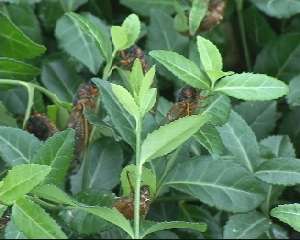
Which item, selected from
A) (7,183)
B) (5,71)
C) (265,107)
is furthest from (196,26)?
(7,183)

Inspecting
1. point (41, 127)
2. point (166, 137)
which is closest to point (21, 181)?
point (166, 137)

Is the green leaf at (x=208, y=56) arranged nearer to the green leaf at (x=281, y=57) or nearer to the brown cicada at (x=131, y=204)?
the brown cicada at (x=131, y=204)

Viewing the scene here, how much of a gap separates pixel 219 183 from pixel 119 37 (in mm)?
212

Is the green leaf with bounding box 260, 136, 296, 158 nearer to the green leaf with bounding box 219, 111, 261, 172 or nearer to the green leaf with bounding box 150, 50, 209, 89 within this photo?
the green leaf with bounding box 219, 111, 261, 172

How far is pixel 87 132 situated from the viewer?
0.86 m

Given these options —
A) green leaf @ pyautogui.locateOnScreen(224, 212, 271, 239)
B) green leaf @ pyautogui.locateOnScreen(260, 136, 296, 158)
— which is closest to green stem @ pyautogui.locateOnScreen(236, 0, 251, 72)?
green leaf @ pyautogui.locateOnScreen(260, 136, 296, 158)

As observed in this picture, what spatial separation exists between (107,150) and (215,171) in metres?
0.15

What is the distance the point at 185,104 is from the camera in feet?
2.52

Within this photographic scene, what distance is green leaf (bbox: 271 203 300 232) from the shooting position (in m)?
0.69

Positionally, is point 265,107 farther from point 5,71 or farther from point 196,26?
point 5,71

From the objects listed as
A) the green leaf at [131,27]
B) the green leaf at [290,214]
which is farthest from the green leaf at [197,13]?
the green leaf at [290,214]

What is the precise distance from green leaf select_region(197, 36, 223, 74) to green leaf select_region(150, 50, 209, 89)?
0.01 meters

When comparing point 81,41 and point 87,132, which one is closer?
point 87,132

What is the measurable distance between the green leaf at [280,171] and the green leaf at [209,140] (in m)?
0.10
